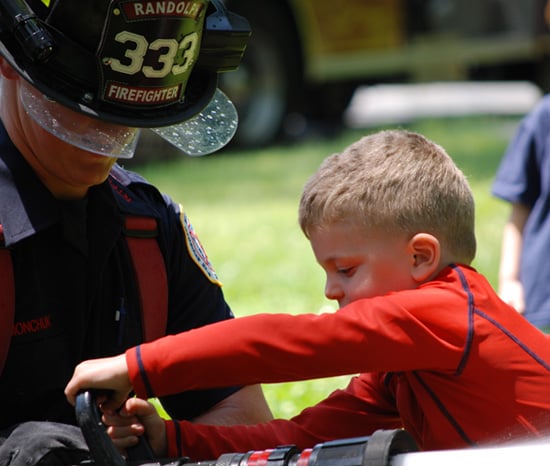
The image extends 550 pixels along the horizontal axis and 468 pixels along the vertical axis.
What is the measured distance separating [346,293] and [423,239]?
192 mm

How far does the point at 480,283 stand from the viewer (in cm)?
236

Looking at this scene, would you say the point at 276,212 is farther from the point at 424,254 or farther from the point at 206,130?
the point at 424,254

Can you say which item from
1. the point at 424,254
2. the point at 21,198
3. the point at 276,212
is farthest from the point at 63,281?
the point at 276,212

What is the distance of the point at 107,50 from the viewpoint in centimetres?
229

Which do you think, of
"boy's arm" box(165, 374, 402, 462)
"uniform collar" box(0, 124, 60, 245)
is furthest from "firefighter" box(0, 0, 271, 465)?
"boy's arm" box(165, 374, 402, 462)

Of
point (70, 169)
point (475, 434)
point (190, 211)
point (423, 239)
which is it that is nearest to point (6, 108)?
point (70, 169)

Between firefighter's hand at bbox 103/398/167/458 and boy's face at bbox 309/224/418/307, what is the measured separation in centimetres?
46

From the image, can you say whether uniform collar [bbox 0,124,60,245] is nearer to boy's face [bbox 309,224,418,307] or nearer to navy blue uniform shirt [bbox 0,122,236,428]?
navy blue uniform shirt [bbox 0,122,236,428]

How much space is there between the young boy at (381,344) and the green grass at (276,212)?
69.6 inches

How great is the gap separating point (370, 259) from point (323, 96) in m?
9.74

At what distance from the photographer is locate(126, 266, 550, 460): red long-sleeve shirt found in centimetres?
219

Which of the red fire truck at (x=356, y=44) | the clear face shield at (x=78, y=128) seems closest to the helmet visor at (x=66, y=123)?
the clear face shield at (x=78, y=128)

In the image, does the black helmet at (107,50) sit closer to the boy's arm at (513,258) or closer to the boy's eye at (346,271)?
the boy's eye at (346,271)

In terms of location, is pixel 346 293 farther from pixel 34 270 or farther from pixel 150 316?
pixel 34 270
